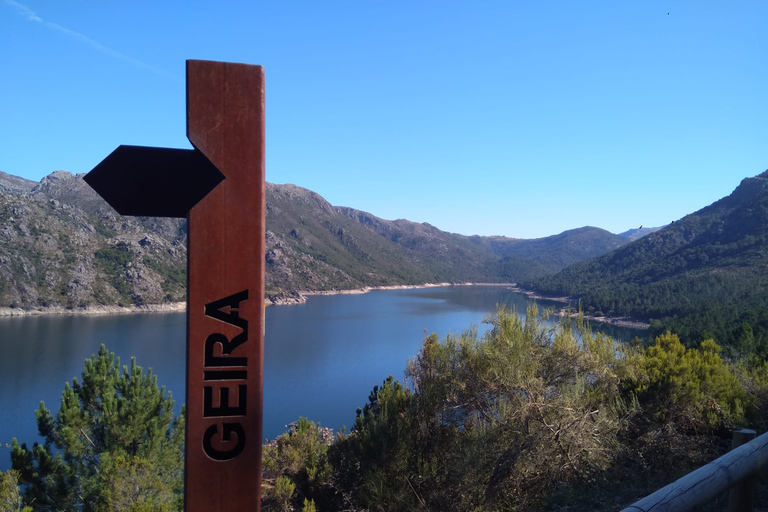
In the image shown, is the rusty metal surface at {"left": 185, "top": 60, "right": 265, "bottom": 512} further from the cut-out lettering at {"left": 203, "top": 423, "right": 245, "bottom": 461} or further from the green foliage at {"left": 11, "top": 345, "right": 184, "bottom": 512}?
the green foliage at {"left": 11, "top": 345, "right": 184, "bottom": 512}

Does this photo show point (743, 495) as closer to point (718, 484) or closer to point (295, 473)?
point (718, 484)

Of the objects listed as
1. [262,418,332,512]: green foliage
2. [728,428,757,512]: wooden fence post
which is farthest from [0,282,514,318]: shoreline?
[728,428,757,512]: wooden fence post

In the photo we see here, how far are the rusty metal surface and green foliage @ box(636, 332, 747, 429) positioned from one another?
19.8 ft

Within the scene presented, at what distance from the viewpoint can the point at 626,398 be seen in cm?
614

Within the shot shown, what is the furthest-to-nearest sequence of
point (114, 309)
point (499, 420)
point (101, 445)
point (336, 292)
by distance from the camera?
point (336, 292) → point (114, 309) → point (101, 445) → point (499, 420)

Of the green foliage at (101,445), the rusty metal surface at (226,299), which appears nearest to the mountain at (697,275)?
the green foliage at (101,445)

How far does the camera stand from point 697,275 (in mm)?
44094

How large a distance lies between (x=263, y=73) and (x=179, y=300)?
54199 mm

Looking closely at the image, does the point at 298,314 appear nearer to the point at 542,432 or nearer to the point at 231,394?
the point at 542,432

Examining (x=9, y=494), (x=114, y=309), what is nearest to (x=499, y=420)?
(x=9, y=494)

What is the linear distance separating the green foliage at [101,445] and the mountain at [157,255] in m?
4.38

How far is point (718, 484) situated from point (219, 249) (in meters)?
1.84

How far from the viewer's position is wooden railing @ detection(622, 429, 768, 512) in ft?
4.87

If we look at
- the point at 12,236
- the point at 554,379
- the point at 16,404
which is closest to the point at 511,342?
the point at 554,379
